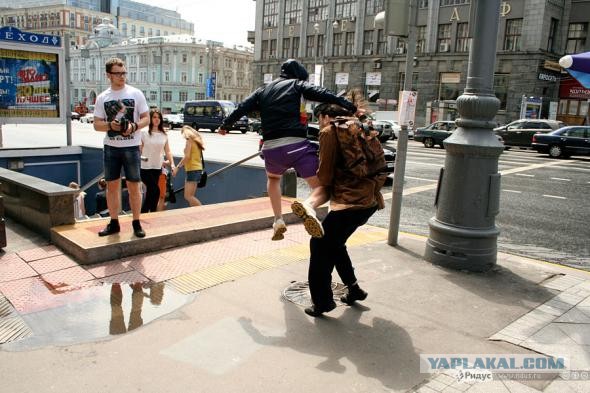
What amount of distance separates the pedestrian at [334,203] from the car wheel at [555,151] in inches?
852

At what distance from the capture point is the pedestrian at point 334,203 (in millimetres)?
3689

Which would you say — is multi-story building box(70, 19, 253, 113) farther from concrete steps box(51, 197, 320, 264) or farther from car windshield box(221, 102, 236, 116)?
concrete steps box(51, 197, 320, 264)

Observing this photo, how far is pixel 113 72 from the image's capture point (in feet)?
16.6

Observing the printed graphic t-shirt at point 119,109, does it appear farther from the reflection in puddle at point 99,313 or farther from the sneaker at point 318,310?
the sneaker at point 318,310

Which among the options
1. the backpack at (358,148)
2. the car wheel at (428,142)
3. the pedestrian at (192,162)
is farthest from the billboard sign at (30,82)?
the car wheel at (428,142)

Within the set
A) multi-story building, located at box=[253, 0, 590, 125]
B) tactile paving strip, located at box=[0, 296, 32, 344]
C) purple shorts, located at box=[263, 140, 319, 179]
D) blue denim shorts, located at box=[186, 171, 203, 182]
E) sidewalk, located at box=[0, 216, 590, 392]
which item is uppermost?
multi-story building, located at box=[253, 0, 590, 125]

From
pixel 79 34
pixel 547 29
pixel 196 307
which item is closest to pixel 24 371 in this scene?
pixel 196 307

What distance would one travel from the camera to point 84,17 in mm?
123938

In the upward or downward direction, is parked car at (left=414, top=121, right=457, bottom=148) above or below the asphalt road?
above

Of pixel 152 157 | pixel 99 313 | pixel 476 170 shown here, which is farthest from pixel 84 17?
pixel 99 313

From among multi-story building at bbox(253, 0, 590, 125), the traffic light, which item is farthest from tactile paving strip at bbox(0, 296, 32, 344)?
multi-story building at bbox(253, 0, 590, 125)

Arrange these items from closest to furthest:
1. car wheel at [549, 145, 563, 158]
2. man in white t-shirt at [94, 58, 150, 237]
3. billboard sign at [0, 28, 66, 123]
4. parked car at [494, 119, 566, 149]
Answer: man in white t-shirt at [94, 58, 150, 237] < billboard sign at [0, 28, 66, 123] < car wheel at [549, 145, 563, 158] < parked car at [494, 119, 566, 149]

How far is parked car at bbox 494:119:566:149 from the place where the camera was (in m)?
26.1

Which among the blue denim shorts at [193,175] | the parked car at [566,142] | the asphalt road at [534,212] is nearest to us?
the asphalt road at [534,212]
